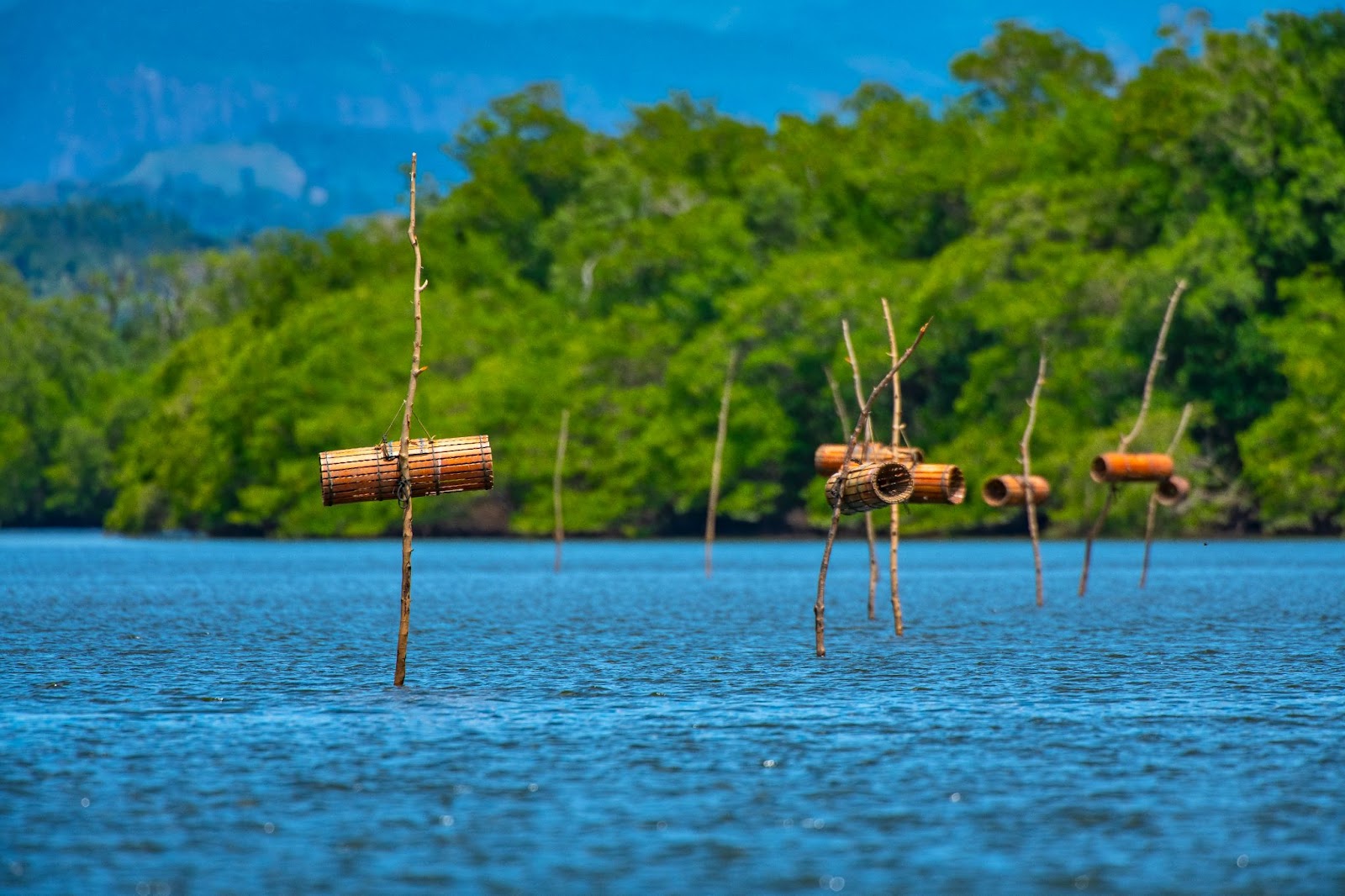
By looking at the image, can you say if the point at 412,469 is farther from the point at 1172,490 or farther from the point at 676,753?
the point at 1172,490

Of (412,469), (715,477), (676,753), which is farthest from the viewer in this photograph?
(715,477)

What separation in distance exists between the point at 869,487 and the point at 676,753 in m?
12.0

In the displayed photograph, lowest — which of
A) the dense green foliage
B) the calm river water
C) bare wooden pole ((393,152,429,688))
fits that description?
the calm river water

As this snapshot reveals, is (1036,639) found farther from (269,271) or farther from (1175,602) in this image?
(269,271)

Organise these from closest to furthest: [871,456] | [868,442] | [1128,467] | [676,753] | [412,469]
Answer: [676,753], [412,469], [871,456], [868,442], [1128,467]

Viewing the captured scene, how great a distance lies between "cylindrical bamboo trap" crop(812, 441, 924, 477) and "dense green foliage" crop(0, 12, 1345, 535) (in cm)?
5141

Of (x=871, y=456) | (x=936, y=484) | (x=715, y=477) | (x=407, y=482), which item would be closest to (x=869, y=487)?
(x=871, y=456)

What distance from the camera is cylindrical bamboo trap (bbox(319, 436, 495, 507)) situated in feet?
79.7

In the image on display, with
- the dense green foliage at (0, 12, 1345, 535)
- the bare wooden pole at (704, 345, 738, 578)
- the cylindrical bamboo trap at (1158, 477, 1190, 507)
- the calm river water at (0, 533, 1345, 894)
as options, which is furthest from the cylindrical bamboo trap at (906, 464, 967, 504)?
the dense green foliage at (0, 12, 1345, 535)

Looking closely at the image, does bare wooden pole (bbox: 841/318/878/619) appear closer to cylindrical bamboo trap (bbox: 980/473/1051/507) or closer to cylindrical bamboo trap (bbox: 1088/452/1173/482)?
cylindrical bamboo trap (bbox: 980/473/1051/507)

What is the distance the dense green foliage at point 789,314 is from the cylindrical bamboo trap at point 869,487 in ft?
185

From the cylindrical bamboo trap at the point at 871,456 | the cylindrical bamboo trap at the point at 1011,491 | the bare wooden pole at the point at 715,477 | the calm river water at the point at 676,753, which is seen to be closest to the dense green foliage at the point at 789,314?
the bare wooden pole at the point at 715,477

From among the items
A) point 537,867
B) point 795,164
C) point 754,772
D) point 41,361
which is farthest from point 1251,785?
point 41,361

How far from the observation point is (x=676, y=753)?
18.7 meters
